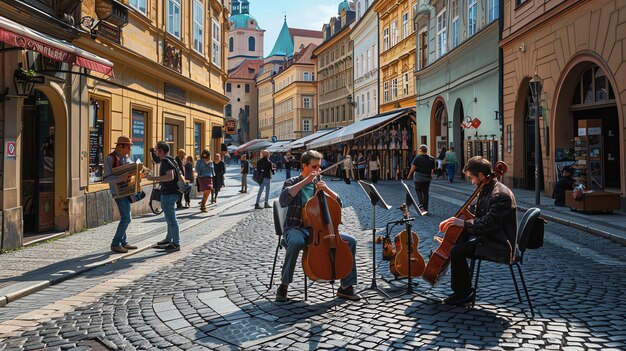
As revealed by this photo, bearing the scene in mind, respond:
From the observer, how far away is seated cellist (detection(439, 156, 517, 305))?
5.45 m

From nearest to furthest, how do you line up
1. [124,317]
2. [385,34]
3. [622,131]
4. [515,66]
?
[124,317]
[622,131]
[515,66]
[385,34]

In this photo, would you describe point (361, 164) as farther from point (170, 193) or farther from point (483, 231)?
point (483, 231)

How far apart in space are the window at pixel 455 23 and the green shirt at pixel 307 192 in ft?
75.5

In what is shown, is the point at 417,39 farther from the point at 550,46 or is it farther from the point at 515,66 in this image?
the point at 550,46

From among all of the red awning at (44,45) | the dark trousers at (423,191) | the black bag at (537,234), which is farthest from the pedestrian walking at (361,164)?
the black bag at (537,234)

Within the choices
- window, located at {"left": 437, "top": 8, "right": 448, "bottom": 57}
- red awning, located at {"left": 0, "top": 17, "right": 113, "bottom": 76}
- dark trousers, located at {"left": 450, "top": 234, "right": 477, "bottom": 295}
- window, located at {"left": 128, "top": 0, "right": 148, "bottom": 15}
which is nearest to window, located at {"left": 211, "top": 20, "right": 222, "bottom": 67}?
window, located at {"left": 128, "top": 0, "right": 148, "bottom": 15}

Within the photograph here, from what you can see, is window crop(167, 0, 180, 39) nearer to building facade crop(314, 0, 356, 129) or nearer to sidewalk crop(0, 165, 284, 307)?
sidewalk crop(0, 165, 284, 307)

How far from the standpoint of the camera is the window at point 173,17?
57.4ft

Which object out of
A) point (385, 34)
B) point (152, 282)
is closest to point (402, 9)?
point (385, 34)

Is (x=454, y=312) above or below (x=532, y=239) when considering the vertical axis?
below

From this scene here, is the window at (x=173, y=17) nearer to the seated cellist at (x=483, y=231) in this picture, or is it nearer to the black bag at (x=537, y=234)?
the seated cellist at (x=483, y=231)

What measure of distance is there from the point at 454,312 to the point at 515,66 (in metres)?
16.6

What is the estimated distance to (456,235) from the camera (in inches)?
226

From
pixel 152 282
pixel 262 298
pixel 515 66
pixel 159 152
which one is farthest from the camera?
pixel 515 66
